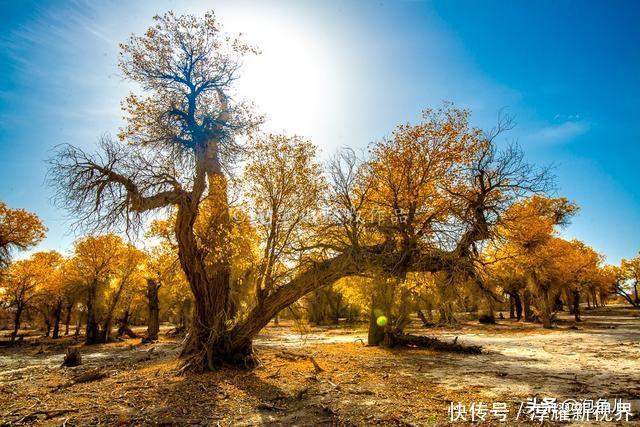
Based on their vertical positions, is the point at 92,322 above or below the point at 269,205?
below

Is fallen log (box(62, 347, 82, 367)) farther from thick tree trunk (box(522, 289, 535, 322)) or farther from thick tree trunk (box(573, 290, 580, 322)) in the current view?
thick tree trunk (box(573, 290, 580, 322))

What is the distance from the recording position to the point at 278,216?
12.3m

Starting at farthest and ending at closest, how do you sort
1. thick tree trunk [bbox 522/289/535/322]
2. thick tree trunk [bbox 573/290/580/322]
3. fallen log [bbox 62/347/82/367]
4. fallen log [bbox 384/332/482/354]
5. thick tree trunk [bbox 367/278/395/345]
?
thick tree trunk [bbox 522/289/535/322] < thick tree trunk [bbox 573/290/580/322] < thick tree trunk [bbox 367/278/395/345] < fallen log [bbox 384/332/482/354] < fallen log [bbox 62/347/82/367]

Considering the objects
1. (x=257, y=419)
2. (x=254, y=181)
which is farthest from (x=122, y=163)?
(x=257, y=419)

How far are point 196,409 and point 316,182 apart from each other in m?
8.13

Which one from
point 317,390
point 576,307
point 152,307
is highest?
point 152,307

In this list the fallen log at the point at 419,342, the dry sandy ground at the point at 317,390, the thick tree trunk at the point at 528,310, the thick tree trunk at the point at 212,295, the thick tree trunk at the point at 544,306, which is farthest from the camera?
the thick tree trunk at the point at 528,310

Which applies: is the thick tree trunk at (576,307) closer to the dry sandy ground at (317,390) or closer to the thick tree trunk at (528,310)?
the thick tree trunk at (528,310)

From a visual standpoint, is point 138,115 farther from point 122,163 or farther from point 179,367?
point 179,367

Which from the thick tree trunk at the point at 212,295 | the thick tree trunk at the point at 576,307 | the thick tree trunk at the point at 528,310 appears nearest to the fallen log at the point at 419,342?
the thick tree trunk at the point at 212,295

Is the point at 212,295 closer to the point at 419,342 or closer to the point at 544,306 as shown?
the point at 419,342

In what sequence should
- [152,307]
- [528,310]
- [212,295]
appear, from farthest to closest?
[528,310], [152,307], [212,295]

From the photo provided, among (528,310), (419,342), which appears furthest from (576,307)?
(419,342)

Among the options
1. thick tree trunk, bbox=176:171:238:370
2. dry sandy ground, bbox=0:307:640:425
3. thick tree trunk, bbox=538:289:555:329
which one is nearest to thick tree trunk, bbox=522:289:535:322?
thick tree trunk, bbox=538:289:555:329
